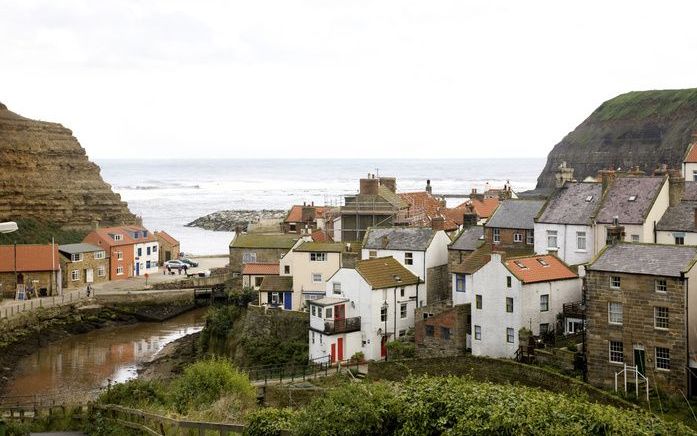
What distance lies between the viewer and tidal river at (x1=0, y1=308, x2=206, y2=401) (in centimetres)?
4598

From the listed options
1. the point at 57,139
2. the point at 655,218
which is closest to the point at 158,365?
the point at 655,218

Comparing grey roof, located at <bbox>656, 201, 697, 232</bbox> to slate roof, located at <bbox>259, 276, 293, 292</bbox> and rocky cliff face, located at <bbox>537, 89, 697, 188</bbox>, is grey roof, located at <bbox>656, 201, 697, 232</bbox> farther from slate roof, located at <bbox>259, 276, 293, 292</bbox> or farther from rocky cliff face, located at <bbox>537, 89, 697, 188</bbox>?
rocky cliff face, located at <bbox>537, 89, 697, 188</bbox>

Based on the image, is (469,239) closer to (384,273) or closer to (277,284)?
(384,273)

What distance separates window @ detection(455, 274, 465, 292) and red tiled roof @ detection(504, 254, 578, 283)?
143 inches

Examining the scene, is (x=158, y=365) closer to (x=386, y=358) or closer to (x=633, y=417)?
(x=386, y=358)

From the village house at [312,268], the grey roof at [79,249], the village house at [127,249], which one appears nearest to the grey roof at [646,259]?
the village house at [312,268]

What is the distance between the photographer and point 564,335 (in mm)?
38281

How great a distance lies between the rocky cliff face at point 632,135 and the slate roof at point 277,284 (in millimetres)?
102017

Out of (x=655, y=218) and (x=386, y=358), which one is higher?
(x=655, y=218)

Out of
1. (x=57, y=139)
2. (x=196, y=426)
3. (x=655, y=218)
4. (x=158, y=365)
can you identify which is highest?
(x=57, y=139)

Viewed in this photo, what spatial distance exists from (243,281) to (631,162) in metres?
113

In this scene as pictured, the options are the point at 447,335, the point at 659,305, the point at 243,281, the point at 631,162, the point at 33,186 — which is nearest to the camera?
the point at 659,305

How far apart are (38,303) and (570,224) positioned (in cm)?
3701

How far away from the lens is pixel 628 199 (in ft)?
142
